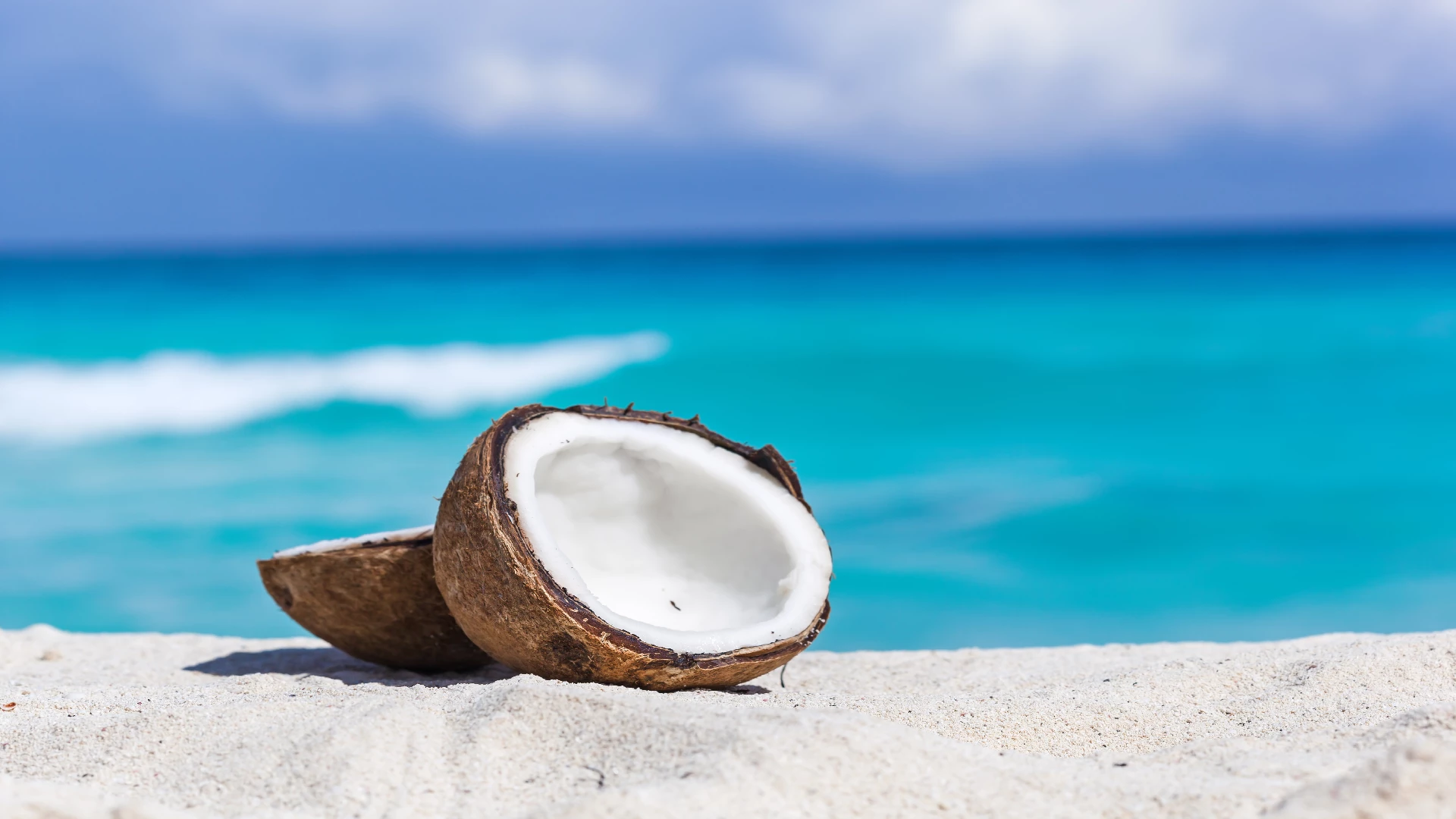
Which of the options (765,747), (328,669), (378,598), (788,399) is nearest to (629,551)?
(378,598)

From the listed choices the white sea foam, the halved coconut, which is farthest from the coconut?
the white sea foam

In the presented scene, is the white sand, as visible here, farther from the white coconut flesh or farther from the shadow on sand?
the white coconut flesh

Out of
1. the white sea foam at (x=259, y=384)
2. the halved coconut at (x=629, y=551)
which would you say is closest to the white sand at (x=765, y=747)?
the halved coconut at (x=629, y=551)

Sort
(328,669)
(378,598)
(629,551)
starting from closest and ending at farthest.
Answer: (378,598) → (629,551) → (328,669)

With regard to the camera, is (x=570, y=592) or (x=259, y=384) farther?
(x=259, y=384)

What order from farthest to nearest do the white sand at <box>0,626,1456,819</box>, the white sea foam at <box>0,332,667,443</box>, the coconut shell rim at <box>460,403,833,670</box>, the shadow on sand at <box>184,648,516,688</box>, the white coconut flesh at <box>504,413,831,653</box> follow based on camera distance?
the white sea foam at <box>0,332,667,443</box>, the shadow on sand at <box>184,648,516,688</box>, the white coconut flesh at <box>504,413,831,653</box>, the coconut shell rim at <box>460,403,833,670</box>, the white sand at <box>0,626,1456,819</box>

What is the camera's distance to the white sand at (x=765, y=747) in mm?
2141

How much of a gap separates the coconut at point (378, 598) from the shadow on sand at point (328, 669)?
0.05m

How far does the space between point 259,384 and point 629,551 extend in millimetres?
13393

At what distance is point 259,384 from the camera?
16.0 metres

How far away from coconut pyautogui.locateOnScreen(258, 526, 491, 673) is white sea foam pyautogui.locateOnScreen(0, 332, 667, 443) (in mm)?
10810

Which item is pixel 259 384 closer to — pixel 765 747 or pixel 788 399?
pixel 788 399

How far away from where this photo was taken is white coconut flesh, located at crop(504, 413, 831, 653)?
3.59 meters

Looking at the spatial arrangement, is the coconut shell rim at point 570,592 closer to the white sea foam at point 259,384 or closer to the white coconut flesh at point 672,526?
the white coconut flesh at point 672,526
